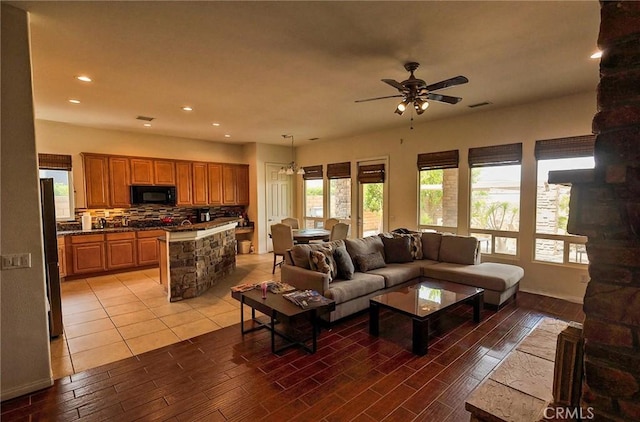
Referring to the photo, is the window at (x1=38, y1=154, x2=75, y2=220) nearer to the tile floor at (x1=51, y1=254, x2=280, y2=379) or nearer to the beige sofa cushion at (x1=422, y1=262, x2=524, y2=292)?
the tile floor at (x1=51, y1=254, x2=280, y2=379)

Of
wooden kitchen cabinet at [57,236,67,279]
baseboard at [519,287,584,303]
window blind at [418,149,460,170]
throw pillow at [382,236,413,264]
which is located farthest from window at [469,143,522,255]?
wooden kitchen cabinet at [57,236,67,279]

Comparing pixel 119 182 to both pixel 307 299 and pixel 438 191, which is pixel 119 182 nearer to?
pixel 307 299

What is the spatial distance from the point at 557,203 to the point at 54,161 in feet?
28.2

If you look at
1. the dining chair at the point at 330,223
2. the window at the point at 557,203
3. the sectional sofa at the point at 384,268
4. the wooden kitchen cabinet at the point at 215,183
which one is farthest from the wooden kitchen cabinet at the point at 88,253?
the window at the point at 557,203

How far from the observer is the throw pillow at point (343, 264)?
4047 millimetres

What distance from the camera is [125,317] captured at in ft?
13.0

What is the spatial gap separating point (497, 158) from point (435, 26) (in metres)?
3.24

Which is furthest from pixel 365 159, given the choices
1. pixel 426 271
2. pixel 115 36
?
pixel 115 36

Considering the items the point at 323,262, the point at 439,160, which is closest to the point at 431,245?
the point at 439,160

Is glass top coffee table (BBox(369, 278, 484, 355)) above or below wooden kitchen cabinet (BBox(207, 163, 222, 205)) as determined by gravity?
below

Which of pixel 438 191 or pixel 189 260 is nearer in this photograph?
pixel 189 260

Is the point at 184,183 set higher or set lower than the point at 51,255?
higher

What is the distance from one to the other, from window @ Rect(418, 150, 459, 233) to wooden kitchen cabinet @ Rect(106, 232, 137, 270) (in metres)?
5.78

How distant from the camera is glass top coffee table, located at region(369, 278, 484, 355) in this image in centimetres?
302
